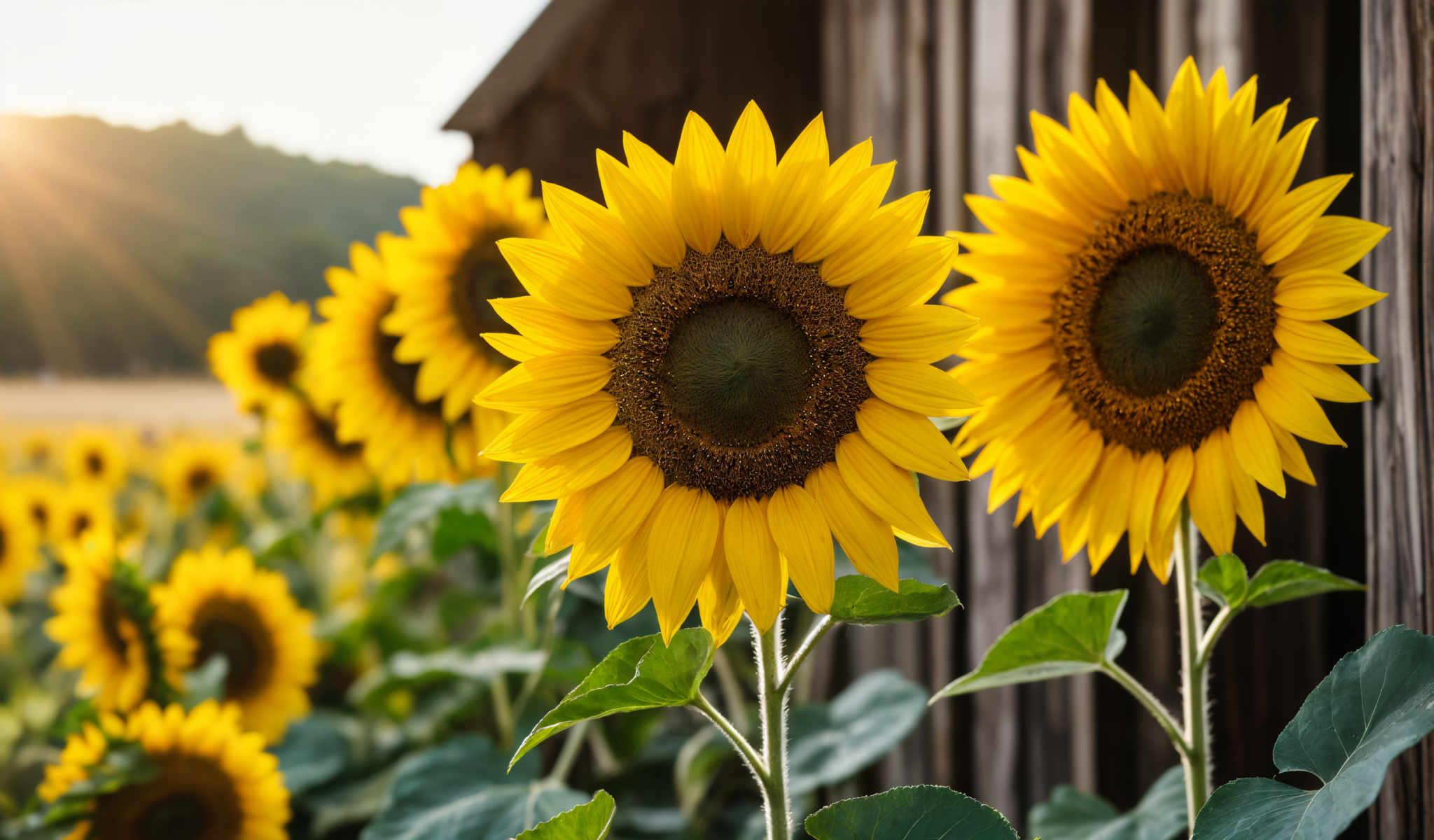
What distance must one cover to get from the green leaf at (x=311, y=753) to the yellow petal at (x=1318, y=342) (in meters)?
1.63

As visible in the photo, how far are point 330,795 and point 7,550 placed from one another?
1.55 metres

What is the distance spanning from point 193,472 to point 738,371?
10.0ft

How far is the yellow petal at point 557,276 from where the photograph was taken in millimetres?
722

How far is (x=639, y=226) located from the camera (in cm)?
73

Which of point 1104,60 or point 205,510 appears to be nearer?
point 1104,60

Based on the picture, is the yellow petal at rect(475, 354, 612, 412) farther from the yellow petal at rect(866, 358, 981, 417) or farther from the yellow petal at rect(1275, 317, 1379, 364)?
the yellow petal at rect(1275, 317, 1379, 364)

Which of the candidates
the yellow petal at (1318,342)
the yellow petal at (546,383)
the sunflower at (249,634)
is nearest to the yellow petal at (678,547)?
the yellow petal at (546,383)

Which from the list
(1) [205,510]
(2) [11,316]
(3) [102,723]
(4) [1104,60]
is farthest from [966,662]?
(2) [11,316]

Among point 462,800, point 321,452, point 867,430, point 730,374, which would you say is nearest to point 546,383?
point 730,374

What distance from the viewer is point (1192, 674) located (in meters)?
0.87

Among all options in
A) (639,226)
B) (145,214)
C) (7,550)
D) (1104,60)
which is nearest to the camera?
(639,226)

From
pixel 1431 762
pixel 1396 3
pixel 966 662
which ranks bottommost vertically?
pixel 966 662

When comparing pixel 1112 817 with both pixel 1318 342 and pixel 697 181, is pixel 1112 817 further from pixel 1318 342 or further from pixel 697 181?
pixel 697 181

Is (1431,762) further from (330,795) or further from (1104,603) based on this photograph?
(330,795)
